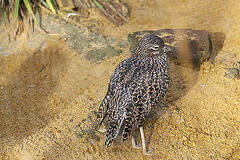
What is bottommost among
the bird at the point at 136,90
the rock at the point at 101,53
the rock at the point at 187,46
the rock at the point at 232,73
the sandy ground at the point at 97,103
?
the sandy ground at the point at 97,103

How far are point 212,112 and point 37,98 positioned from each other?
397 centimetres

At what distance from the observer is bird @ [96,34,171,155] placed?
12.7 feet

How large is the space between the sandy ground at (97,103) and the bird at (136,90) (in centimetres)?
51

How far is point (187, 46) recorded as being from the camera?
6000 mm

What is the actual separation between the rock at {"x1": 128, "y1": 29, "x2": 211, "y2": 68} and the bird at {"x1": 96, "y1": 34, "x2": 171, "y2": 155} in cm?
151

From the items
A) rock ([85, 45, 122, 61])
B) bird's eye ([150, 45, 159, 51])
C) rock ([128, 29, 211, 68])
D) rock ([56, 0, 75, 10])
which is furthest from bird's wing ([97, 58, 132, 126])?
rock ([56, 0, 75, 10])

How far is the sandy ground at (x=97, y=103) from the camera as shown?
420 centimetres

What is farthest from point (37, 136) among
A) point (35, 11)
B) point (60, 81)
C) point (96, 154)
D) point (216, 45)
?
point (216, 45)

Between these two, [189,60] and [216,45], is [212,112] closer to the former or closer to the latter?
[189,60]

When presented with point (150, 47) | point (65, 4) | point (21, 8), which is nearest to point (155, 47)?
point (150, 47)

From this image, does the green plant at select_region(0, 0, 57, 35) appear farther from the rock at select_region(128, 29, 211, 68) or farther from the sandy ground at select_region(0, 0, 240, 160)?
the rock at select_region(128, 29, 211, 68)

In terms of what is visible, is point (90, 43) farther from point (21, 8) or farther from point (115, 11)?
point (21, 8)

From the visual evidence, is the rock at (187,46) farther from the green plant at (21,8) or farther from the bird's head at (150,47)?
the green plant at (21,8)

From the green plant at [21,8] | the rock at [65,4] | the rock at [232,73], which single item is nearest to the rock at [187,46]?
the rock at [232,73]
